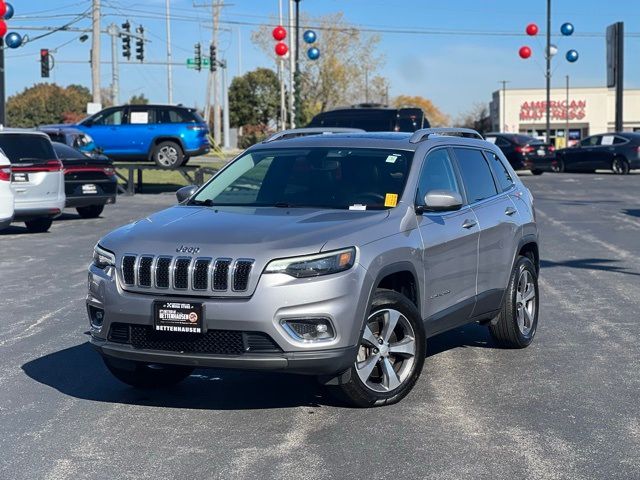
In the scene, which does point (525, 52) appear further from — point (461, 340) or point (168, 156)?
point (461, 340)

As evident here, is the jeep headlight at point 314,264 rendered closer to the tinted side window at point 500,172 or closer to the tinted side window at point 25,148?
the tinted side window at point 500,172

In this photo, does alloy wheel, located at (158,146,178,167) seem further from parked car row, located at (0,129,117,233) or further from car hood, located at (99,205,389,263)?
car hood, located at (99,205,389,263)

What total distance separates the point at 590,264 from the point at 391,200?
24.8 ft

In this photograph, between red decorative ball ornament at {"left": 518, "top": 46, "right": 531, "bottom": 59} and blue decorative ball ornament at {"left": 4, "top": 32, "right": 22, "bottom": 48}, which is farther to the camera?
red decorative ball ornament at {"left": 518, "top": 46, "right": 531, "bottom": 59}

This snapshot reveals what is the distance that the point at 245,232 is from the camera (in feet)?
20.5

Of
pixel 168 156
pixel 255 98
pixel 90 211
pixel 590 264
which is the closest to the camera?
pixel 590 264

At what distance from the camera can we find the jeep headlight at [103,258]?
21.0 feet

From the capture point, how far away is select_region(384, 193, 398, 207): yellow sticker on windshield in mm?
6949

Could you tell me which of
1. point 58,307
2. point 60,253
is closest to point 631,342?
point 58,307

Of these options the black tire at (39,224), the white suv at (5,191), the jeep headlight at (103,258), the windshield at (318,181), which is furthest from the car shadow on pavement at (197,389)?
the black tire at (39,224)

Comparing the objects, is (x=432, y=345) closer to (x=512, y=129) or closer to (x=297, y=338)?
(x=297, y=338)

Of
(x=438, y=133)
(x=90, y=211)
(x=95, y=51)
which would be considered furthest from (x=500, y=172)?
(x=95, y=51)

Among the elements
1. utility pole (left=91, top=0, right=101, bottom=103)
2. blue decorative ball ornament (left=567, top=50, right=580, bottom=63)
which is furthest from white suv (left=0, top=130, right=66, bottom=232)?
blue decorative ball ornament (left=567, top=50, right=580, bottom=63)

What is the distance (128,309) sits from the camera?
20.3 feet
